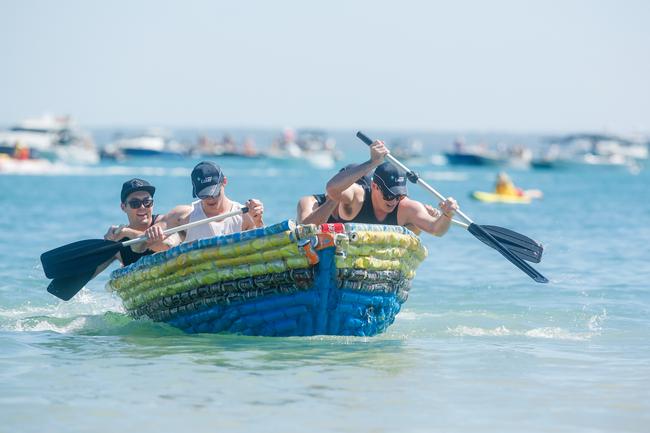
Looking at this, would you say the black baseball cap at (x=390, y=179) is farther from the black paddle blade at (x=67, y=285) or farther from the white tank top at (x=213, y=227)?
the black paddle blade at (x=67, y=285)

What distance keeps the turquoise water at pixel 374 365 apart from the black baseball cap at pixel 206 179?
1283mm

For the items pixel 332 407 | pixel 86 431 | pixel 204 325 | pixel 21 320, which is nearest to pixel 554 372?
pixel 332 407

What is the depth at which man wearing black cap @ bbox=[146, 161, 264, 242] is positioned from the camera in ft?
35.6

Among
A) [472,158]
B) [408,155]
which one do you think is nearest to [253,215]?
[472,158]

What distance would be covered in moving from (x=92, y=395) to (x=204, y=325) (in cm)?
226

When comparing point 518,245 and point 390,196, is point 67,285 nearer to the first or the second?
point 390,196

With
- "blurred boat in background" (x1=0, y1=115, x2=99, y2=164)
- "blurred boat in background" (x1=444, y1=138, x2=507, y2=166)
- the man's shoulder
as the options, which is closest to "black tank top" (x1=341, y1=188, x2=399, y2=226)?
the man's shoulder

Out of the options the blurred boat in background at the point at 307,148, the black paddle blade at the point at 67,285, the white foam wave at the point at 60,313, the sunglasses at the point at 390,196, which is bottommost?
the white foam wave at the point at 60,313

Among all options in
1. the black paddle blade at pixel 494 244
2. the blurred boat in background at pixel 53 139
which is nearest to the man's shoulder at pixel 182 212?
the black paddle blade at pixel 494 244

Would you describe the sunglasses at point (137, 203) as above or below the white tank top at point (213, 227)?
above

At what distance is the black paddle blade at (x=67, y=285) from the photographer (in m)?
11.5

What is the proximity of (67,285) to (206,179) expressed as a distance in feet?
5.89

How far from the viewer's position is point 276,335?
10.6 m

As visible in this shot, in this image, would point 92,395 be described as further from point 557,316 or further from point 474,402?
point 557,316
